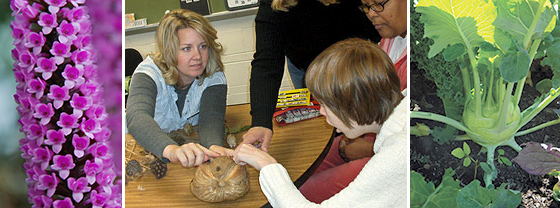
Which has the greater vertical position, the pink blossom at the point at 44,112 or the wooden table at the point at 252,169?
the pink blossom at the point at 44,112

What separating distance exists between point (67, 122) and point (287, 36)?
2.13ft

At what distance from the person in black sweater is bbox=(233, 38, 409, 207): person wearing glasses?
4cm

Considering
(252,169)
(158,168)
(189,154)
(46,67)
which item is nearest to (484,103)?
(252,169)

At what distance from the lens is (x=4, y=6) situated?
1.64 metres

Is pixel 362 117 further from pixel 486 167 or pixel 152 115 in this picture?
pixel 152 115

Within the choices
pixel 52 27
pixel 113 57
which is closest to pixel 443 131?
pixel 113 57

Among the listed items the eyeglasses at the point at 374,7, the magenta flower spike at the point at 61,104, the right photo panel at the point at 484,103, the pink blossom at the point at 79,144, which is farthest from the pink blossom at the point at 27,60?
the right photo panel at the point at 484,103

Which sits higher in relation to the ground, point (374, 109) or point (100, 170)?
point (374, 109)

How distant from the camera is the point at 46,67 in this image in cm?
152

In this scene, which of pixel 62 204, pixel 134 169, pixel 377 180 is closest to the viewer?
pixel 377 180

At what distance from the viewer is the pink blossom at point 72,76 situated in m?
1.52

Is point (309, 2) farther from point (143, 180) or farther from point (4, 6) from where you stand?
point (4, 6)

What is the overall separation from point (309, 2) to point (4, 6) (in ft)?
2.89

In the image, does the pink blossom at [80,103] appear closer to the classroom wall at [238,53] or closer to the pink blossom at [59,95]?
the pink blossom at [59,95]
